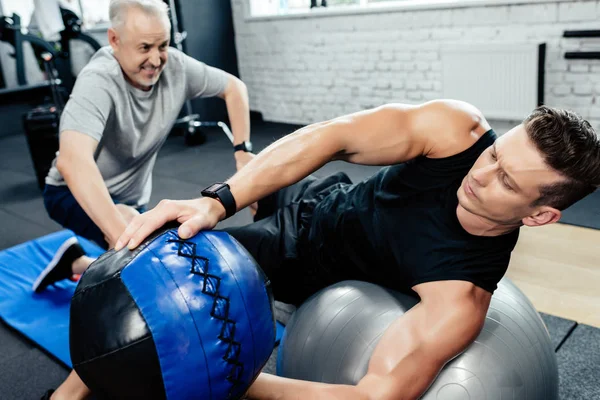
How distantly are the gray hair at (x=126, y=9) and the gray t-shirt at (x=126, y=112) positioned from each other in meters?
0.16

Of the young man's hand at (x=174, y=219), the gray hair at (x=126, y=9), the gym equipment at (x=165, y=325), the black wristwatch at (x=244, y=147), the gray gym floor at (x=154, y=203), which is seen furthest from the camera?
the black wristwatch at (x=244, y=147)

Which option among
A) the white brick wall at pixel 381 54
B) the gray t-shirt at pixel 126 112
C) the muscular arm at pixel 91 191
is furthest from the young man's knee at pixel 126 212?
the white brick wall at pixel 381 54

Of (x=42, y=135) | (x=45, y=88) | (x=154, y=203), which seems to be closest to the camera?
(x=154, y=203)

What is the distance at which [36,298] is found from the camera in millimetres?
2611

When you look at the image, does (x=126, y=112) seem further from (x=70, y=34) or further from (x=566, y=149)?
(x=70, y=34)

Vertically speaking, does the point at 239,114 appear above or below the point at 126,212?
above

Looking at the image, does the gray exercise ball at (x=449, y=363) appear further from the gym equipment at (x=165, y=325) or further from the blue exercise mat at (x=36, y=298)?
the blue exercise mat at (x=36, y=298)

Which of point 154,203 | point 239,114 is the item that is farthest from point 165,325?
point 154,203

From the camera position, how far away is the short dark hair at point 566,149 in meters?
1.28

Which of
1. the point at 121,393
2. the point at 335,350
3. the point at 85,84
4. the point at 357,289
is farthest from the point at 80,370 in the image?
the point at 85,84

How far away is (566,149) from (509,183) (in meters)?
0.14

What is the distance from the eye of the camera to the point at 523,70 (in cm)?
422

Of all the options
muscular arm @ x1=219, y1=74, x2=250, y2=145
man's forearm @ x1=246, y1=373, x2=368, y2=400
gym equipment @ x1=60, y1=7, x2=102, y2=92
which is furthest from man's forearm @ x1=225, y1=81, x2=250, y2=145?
gym equipment @ x1=60, y1=7, x2=102, y2=92

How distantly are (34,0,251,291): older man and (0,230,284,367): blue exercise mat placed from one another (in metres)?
0.09
